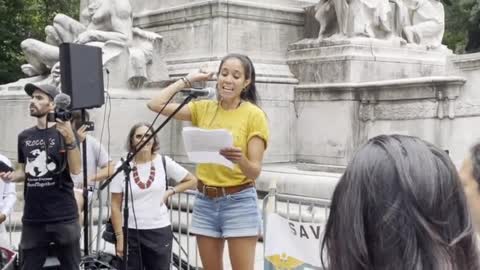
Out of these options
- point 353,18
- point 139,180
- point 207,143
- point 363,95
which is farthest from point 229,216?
point 353,18

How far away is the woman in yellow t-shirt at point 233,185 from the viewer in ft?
16.2

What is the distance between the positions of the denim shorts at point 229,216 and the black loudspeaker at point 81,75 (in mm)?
1226

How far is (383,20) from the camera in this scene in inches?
468

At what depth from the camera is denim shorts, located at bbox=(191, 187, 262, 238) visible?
495 centimetres

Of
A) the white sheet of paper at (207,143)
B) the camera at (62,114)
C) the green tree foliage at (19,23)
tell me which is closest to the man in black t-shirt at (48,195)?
the camera at (62,114)

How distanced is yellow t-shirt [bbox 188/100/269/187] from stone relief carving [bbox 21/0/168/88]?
6.10 meters

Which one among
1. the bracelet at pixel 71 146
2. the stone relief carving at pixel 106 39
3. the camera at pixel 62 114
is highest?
the stone relief carving at pixel 106 39

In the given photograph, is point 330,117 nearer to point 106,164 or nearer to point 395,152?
point 106,164

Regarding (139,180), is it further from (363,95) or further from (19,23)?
(19,23)

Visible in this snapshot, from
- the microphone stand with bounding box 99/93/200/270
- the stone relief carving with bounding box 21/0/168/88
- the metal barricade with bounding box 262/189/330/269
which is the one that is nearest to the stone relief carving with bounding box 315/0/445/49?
the stone relief carving with bounding box 21/0/168/88

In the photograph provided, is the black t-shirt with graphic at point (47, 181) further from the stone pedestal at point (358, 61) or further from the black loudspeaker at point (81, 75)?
the stone pedestal at point (358, 61)

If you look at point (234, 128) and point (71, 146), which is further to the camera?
point (71, 146)

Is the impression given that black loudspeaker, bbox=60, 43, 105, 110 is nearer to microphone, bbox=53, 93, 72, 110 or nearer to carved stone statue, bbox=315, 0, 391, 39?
microphone, bbox=53, 93, 72, 110

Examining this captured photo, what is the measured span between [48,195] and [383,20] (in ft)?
25.5
